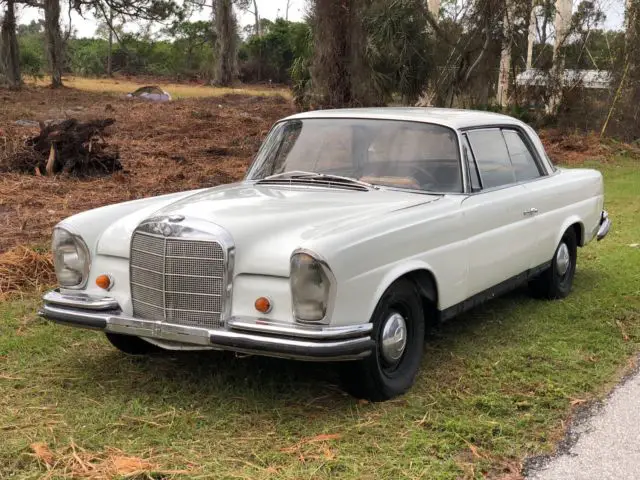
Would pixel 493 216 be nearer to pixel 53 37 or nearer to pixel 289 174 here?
pixel 289 174

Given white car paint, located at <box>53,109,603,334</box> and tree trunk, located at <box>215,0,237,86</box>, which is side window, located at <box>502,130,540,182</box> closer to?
white car paint, located at <box>53,109,603,334</box>

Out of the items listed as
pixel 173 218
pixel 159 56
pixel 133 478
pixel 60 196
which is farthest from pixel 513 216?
pixel 159 56

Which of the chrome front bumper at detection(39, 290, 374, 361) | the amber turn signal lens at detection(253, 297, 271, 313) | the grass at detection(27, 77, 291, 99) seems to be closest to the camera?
the chrome front bumper at detection(39, 290, 374, 361)

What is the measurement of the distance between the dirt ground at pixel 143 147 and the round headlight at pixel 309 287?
4342mm

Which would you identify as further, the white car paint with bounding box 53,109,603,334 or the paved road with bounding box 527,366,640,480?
the white car paint with bounding box 53,109,603,334

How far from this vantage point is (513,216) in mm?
5148

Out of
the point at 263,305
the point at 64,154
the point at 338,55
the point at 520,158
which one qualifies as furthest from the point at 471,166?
the point at 64,154

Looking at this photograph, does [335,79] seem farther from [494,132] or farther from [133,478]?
[133,478]

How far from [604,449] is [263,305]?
5.80 ft

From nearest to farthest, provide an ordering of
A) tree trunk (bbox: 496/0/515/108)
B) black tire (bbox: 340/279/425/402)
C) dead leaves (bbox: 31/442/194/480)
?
dead leaves (bbox: 31/442/194/480) → black tire (bbox: 340/279/425/402) → tree trunk (bbox: 496/0/515/108)

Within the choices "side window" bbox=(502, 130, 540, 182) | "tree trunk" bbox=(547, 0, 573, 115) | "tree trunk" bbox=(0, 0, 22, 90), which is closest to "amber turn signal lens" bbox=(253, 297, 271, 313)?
"side window" bbox=(502, 130, 540, 182)

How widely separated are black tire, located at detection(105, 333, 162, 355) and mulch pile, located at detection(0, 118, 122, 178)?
692cm

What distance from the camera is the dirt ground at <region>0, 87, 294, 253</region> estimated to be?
Result: 29.0 ft

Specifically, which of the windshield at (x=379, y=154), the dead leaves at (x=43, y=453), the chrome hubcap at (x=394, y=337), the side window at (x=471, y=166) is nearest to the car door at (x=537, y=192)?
the side window at (x=471, y=166)
